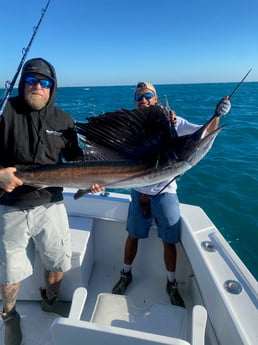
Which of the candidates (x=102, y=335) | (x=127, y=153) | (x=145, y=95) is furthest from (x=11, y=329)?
(x=145, y=95)

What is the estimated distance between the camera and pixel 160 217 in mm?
2246

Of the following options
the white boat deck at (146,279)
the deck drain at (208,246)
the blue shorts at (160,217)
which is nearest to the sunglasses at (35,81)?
the blue shorts at (160,217)

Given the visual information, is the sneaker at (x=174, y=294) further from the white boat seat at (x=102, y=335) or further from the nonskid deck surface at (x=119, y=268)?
the white boat seat at (x=102, y=335)

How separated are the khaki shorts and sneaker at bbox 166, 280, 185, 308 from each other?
0.85 m

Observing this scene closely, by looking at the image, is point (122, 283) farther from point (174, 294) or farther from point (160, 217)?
point (160, 217)

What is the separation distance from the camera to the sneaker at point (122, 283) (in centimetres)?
242

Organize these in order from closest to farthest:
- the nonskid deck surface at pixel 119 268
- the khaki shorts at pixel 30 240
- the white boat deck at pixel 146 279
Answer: the white boat deck at pixel 146 279 < the khaki shorts at pixel 30 240 < the nonskid deck surface at pixel 119 268

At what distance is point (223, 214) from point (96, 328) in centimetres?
401

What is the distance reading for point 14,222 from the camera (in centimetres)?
180

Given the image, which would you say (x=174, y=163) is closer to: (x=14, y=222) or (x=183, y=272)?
(x=14, y=222)

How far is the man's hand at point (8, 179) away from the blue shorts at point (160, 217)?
37.9 inches

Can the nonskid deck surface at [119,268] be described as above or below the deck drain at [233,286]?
below

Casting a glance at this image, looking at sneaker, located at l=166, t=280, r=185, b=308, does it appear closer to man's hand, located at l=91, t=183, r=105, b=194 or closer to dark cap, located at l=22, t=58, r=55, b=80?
man's hand, located at l=91, t=183, r=105, b=194

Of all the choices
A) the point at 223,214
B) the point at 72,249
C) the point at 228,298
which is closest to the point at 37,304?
the point at 72,249
